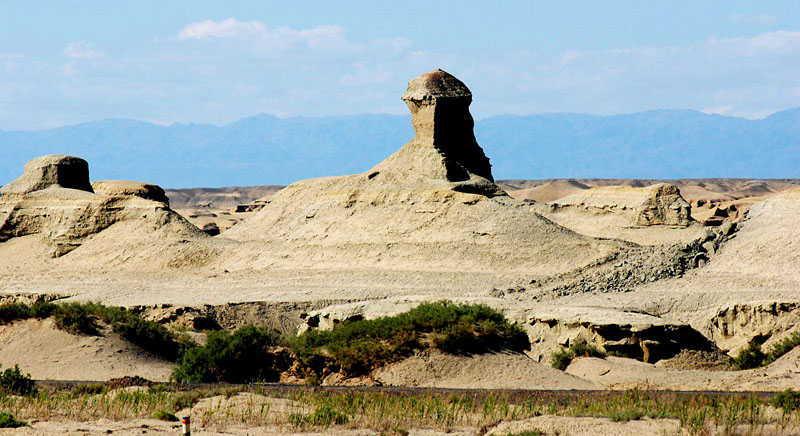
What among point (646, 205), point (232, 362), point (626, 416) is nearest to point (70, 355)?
point (232, 362)

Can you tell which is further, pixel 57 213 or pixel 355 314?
pixel 57 213

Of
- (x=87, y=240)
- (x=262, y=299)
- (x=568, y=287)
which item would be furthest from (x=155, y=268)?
(x=568, y=287)

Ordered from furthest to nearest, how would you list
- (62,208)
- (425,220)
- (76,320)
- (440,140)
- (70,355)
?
(440,140), (62,208), (425,220), (76,320), (70,355)

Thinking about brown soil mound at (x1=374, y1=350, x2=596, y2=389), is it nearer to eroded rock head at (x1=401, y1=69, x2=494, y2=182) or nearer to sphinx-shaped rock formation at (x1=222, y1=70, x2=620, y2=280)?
sphinx-shaped rock formation at (x1=222, y1=70, x2=620, y2=280)

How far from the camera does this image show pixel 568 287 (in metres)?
28.0

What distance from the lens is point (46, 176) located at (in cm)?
4141

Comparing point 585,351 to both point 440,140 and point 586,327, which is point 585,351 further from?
point 440,140

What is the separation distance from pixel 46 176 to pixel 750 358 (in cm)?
3005

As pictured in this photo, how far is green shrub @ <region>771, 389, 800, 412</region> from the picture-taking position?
43.7 ft

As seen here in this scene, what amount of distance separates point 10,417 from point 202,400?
2.75m

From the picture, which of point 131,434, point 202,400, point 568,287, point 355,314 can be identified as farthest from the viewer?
point 568,287

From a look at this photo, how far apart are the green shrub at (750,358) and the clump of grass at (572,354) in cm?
261

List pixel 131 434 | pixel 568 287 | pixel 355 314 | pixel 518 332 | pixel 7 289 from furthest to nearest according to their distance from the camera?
pixel 7 289, pixel 568 287, pixel 355 314, pixel 518 332, pixel 131 434

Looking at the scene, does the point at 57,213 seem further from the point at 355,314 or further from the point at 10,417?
the point at 10,417
